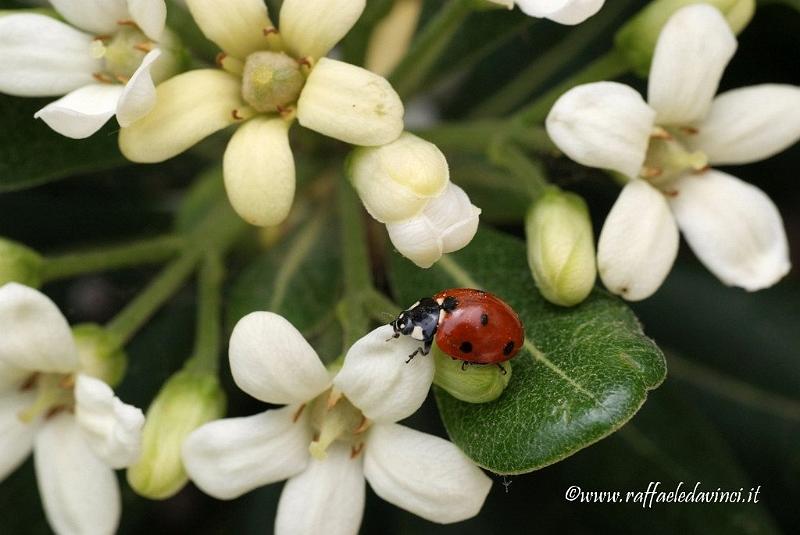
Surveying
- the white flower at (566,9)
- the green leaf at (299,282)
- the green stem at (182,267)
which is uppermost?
the white flower at (566,9)

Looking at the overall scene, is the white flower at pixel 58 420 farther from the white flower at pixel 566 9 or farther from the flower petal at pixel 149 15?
the white flower at pixel 566 9

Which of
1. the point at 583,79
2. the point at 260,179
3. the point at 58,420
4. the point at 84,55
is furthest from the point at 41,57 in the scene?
the point at 583,79

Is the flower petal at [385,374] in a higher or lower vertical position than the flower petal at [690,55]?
lower

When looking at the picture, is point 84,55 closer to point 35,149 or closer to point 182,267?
point 35,149

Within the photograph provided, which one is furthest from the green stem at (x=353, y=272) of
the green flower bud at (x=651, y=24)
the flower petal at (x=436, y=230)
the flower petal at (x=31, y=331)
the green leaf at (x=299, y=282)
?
the green flower bud at (x=651, y=24)

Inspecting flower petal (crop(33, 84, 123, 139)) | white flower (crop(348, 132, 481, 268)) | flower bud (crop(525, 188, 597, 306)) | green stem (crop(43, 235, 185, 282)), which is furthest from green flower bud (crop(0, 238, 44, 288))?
flower bud (crop(525, 188, 597, 306))

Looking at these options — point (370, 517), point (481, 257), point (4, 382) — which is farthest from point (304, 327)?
point (370, 517)

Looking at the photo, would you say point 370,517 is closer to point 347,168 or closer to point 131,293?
point 131,293
